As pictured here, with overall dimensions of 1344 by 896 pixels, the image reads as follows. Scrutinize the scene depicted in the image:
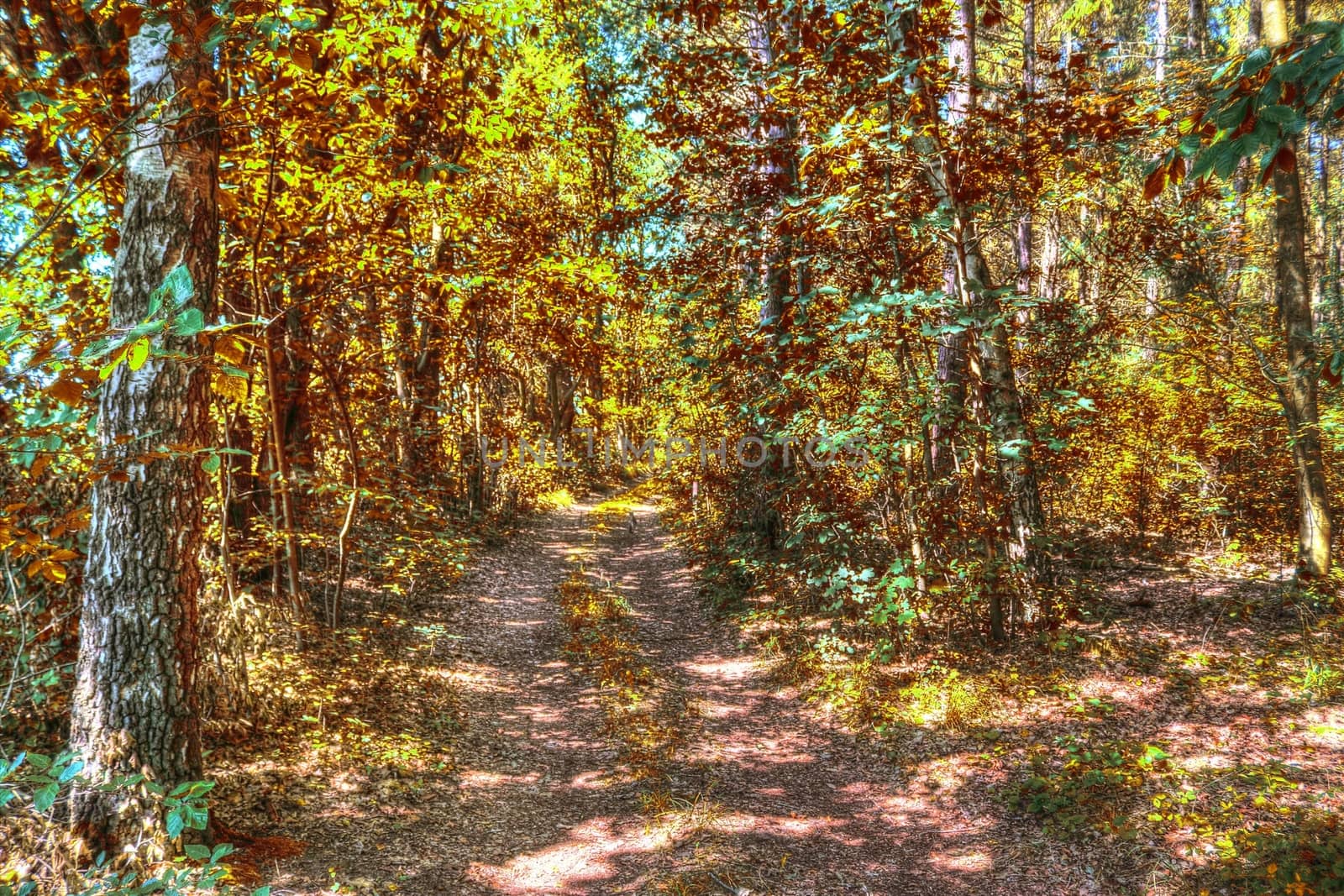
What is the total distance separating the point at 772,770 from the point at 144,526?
517cm

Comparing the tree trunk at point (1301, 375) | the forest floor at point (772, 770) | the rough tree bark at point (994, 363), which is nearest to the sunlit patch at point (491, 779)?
the forest floor at point (772, 770)

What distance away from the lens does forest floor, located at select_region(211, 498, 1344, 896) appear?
4.54 metres

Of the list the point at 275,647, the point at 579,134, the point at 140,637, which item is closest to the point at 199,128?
the point at 140,637

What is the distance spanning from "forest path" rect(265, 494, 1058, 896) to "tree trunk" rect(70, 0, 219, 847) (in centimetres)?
124

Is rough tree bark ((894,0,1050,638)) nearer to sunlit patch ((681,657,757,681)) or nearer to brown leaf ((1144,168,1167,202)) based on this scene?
sunlit patch ((681,657,757,681))

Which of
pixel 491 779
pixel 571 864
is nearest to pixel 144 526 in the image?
pixel 491 779

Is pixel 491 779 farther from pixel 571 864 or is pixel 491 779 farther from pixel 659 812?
pixel 659 812

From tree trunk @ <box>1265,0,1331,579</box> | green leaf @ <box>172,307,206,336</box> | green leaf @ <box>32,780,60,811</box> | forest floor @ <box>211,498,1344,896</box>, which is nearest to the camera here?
green leaf @ <box>172,307,206,336</box>

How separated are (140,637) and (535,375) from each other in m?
21.1

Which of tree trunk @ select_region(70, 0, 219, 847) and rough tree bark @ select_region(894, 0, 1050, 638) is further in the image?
rough tree bark @ select_region(894, 0, 1050, 638)

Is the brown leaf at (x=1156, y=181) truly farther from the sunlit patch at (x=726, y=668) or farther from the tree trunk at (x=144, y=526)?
the sunlit patch at (x=726, y=668)

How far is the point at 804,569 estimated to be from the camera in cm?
960

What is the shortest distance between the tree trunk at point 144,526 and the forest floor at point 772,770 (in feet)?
3.13

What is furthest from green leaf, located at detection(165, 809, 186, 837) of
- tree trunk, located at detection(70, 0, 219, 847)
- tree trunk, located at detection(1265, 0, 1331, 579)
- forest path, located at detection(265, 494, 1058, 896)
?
tree trunk, located at detection(1265, 0, 1331, 579)
